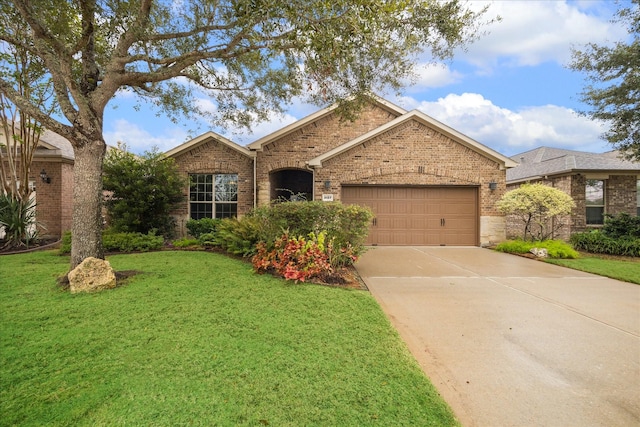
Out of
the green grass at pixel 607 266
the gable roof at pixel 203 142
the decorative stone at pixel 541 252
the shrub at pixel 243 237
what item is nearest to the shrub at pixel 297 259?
the shrub at pixel 243 237

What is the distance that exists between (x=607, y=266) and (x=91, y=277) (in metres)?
11.9

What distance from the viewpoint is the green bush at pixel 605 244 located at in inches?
395

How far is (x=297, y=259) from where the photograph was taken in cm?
609

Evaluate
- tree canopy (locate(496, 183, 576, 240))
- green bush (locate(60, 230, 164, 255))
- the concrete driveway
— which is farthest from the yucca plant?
tree canopy (locate(496, 183, 576, 240))

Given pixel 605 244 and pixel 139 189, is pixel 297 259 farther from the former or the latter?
pixel 605 244

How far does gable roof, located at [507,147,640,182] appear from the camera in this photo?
43.5 feet

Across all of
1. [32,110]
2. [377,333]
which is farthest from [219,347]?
[32,110]

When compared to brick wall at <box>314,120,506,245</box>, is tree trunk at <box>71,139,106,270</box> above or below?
below

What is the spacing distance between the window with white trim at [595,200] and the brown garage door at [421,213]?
622 cm

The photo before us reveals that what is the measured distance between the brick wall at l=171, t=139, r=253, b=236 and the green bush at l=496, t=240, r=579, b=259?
986cm

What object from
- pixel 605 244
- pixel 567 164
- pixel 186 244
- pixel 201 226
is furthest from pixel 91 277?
pixel 567 164

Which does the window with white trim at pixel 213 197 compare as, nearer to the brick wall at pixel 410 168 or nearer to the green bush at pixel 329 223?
the brick wall at pixel 410 168

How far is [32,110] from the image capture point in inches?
201

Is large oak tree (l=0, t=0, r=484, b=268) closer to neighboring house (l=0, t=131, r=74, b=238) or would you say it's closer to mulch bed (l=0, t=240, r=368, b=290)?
mulch bed (l=0, t=240, r=368, b=290)
